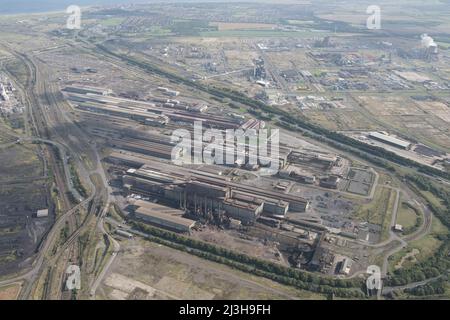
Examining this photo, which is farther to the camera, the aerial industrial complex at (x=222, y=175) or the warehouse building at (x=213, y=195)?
the warehouse building at (x=213, y=195)

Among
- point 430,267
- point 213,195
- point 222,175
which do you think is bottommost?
point 430,267

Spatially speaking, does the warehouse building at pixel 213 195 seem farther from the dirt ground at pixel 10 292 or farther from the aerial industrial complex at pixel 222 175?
the dirt ground at pixel 10 292

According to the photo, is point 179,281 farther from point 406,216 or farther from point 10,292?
point 406,216

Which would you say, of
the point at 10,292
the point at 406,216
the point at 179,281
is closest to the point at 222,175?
the point at 179,281

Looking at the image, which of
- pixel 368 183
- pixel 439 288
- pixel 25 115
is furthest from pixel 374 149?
pixel 25 115

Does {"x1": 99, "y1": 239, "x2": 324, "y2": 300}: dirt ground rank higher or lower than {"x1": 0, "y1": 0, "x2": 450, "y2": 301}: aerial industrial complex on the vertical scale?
lower

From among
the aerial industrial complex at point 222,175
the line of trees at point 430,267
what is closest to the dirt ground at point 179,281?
the aerial industrial complex at point 222,175

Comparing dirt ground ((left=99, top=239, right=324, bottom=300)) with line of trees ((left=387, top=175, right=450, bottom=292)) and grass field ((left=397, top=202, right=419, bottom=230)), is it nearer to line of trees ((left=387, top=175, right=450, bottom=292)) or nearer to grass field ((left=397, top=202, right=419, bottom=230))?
line of trees ((left=387, top=175, right=450, bottom=292))

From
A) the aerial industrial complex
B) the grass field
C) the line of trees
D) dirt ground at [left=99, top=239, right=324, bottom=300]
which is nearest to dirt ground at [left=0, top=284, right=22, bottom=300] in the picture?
the aerial industrial complex

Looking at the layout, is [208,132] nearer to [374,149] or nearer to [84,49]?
[374,149]

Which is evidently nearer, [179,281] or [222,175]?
[179,281]
